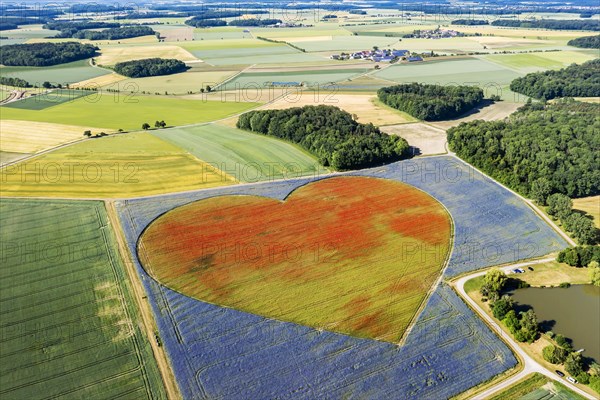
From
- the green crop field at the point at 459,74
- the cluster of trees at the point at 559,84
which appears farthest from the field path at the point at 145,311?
the cluster of trees at the point at 559,84

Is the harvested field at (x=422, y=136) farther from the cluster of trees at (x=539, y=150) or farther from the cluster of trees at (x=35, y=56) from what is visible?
the cluster of trees at (x=35, y=56)

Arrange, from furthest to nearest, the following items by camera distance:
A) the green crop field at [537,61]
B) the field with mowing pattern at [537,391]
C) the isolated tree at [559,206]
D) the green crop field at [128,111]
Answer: the green crop field at [537,61] < the green crop field at [128,111] < the isolated tree at [559,206] < the field with mowing pattern at [537,391]

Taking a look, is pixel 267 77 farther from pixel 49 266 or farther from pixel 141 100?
pixel 49 266

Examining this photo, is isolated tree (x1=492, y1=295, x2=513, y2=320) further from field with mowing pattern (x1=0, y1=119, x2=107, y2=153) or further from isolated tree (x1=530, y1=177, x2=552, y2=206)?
field with mowing pattern (x1=0, y1=119, x2=107, y2=153)

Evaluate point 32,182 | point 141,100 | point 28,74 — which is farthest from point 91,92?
point 32,182

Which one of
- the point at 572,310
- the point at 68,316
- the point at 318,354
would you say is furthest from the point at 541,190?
the point at 68,316

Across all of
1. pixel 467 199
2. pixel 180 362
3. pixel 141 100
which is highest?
pixel 141 100

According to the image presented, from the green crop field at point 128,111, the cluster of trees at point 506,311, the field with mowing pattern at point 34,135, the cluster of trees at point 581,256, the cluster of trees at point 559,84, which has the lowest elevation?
the cluster of trees at point 506,311
